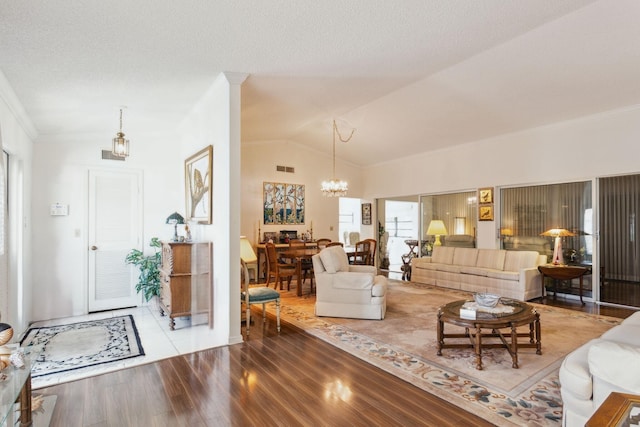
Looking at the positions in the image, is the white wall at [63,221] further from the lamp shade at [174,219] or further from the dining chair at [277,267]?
the dining chair at [277,267]

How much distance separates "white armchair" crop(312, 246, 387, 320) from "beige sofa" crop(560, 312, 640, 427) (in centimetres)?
254

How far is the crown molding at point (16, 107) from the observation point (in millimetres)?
2992

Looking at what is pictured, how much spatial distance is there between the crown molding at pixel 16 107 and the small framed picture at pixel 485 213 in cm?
735

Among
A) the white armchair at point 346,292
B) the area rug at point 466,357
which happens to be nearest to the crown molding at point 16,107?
the white armchair at point 346,292

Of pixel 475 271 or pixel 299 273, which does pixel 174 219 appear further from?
pixel 475 271

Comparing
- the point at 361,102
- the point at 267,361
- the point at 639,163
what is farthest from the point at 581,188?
the point at 267,361

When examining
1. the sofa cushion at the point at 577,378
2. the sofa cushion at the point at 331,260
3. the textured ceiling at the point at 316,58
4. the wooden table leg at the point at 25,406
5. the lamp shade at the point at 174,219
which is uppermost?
the textured ceiling at the point at 316,58

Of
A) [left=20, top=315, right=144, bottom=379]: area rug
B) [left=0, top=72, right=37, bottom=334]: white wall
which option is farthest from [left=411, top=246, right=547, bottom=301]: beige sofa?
[left=0, top=72, right=37, bottom=334]: white wall

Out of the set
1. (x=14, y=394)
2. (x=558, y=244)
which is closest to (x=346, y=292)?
(x=14, y=394)

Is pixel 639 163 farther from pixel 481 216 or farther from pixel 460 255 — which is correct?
pixel 460 255

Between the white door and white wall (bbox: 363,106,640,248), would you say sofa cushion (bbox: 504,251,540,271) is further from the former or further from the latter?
the white door

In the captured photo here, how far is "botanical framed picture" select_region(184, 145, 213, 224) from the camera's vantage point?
417cm

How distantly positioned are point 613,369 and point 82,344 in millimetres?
4493

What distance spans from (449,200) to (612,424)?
7059mm
